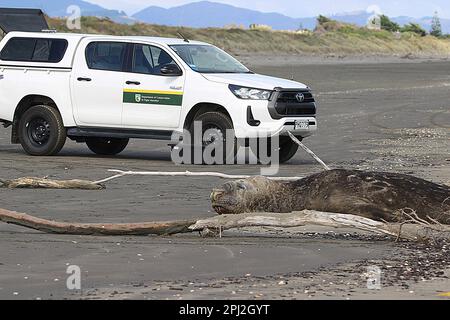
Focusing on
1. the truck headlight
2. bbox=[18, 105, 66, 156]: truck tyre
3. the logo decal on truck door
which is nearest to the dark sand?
bbox=[18, 105, 66, 156]: truck tyre

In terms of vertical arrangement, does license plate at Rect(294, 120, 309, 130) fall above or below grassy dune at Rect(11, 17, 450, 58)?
above

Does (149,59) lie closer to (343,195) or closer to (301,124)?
(301,124)

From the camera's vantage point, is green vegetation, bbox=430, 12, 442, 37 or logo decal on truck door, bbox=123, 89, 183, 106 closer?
logo decal on truck door, bbox=123, 89, 183, 106

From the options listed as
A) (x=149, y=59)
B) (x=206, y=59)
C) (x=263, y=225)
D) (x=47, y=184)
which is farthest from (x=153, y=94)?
(x=263, y=225)

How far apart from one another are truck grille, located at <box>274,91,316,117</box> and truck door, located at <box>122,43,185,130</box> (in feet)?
4.81

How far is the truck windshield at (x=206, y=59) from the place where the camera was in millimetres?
19734

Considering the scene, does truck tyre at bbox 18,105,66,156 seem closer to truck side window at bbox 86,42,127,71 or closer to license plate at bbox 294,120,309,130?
truck side window at bbox 86,42,127,71

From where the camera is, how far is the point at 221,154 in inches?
754

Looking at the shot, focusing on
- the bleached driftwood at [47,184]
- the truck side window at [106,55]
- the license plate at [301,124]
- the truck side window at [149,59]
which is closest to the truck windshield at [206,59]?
the truck side window at [149,59]

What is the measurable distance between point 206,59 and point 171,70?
1.01 meters

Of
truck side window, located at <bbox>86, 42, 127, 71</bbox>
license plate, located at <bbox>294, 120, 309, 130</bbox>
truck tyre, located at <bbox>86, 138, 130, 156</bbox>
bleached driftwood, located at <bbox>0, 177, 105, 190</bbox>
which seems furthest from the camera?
truck tyre, located at <bbox>86, 138, 130, 156</bbox>

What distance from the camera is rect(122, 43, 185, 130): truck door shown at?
19344mm

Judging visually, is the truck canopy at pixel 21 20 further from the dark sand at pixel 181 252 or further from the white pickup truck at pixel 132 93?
the dark sand at pixel 181 252
